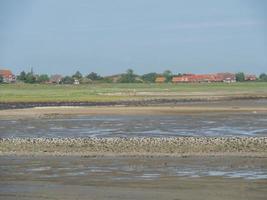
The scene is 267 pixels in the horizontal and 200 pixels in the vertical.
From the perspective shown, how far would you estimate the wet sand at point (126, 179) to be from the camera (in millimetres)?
11398

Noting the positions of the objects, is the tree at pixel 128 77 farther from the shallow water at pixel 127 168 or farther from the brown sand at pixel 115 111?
the shallow water at pixel 127 168

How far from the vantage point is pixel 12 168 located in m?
15.8

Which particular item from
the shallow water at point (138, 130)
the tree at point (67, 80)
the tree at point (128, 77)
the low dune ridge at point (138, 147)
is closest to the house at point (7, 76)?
the tree at point (67, 80)

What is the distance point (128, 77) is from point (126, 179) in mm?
179444

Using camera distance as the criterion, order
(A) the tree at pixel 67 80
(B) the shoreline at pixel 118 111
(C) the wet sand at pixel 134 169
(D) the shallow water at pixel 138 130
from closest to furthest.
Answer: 1. (C) the wet sand at pixel 134 169
2. (D) the shallow water at pixel 138 130
3. (B) the shoreline at pixel 118 111
4. (A) the tree at pixel 67 80

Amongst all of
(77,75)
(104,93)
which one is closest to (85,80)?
(77,75)

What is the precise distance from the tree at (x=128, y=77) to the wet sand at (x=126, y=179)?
172m

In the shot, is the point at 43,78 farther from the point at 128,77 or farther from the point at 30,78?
the point at 128,77

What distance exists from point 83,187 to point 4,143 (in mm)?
10992

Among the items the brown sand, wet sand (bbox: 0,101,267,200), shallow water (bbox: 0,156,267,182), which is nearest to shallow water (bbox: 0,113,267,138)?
wet sand (bbox: 0,101,267,200)

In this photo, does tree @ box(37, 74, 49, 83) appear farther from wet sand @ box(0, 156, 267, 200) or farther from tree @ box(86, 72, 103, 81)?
wet sand @ box(0, 156, 267, 200)

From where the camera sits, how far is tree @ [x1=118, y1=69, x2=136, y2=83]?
190 m

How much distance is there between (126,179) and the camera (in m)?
13.4

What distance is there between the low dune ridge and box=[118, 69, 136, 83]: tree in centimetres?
16659
